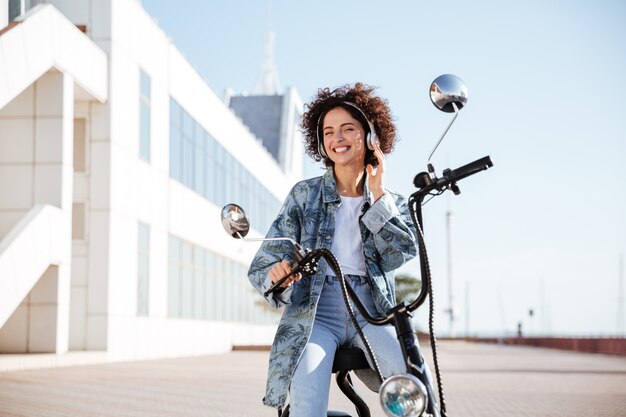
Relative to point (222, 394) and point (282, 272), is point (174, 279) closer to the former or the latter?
point (222, 394)

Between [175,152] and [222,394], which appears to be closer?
[222,394]

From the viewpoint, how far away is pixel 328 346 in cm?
402

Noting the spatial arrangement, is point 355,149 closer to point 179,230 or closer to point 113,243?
point 113,243

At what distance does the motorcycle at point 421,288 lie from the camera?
10.5 ft

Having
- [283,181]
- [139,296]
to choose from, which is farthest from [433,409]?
[283,181]

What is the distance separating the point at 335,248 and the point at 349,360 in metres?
0.51

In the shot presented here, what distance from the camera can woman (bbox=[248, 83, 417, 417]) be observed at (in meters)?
A: 3.94


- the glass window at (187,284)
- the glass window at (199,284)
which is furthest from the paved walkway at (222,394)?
the glass window at (199,284)

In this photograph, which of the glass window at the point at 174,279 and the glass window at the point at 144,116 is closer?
the glass window at the point at 144,116

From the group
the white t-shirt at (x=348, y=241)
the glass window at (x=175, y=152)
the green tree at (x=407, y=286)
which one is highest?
the glass window at (x=175, y=152)

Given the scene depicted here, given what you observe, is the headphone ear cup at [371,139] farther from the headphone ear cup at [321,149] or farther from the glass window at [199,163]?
the glass window at [199,163]

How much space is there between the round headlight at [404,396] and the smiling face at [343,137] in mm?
1440

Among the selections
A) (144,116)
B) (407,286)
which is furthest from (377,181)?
(407,286)

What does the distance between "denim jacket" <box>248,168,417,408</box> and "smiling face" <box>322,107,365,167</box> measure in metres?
0.14
